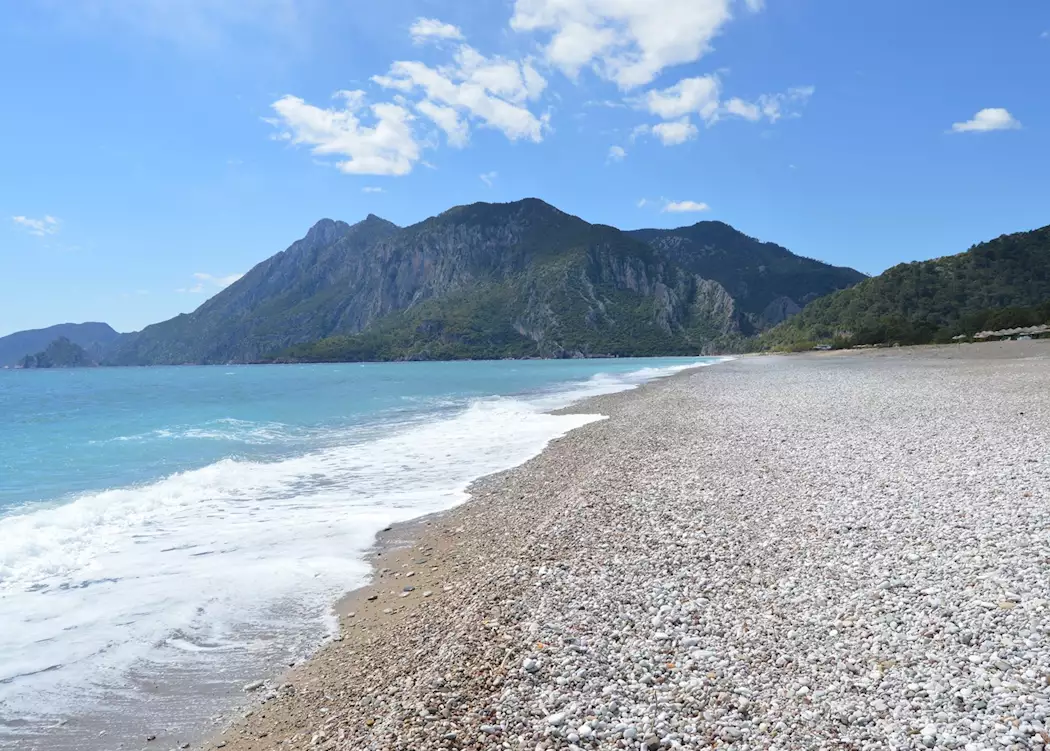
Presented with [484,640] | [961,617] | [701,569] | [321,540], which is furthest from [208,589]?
[961,617]

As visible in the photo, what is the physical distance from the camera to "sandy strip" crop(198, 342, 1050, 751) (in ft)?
13.0

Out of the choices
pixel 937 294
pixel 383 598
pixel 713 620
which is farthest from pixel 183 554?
pixel 937 294

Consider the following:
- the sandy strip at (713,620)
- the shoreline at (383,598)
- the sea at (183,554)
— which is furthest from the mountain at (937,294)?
the shoreline at (383,598)

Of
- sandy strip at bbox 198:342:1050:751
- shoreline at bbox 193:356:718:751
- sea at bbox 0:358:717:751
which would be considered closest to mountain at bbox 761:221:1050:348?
sea at bbox 0:358:717:751

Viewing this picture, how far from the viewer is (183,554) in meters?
9.66

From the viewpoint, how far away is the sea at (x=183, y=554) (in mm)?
5629

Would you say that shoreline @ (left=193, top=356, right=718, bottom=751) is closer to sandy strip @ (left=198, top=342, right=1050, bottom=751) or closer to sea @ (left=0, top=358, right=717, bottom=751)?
sandy strip @ (left=198, top=342, right=1050, bottom=751)

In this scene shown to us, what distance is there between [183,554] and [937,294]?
5022 inches

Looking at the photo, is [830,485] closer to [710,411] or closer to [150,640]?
[150,640]

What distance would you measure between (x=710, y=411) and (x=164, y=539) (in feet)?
59.4

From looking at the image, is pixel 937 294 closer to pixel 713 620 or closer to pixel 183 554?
pixel 713 620

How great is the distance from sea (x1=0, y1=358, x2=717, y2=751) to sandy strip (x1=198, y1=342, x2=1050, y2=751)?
36.6 inches

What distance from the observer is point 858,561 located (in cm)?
649

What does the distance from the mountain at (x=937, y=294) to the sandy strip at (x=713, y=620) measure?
93.4 metres
